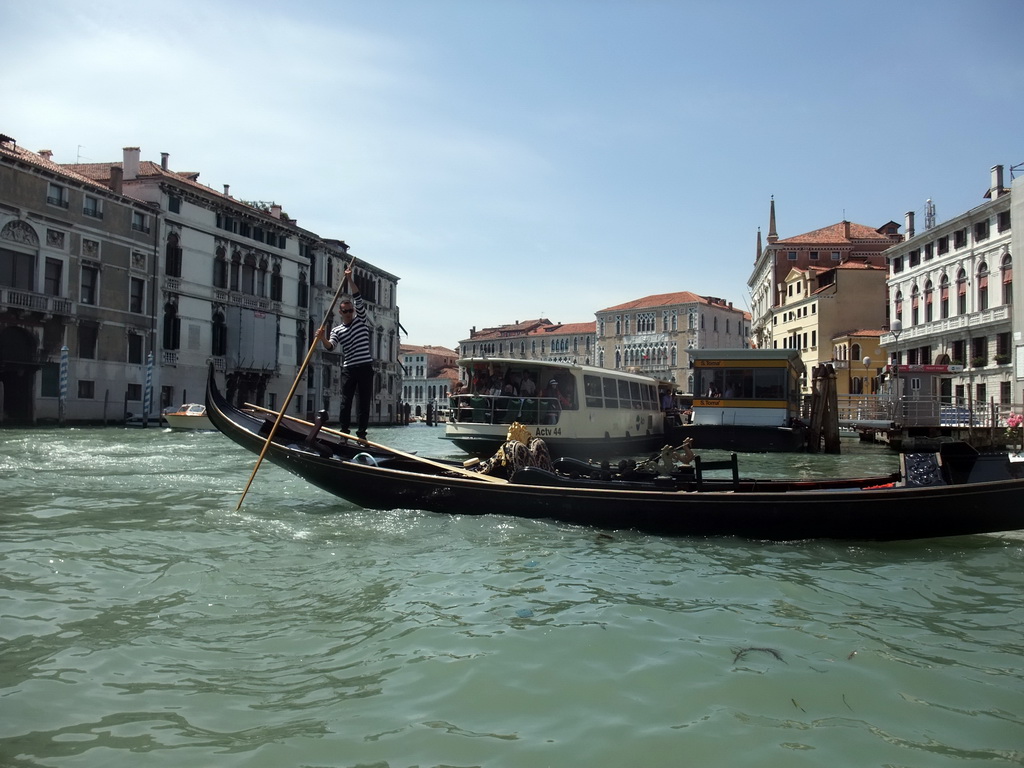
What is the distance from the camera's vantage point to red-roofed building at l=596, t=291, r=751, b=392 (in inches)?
2473

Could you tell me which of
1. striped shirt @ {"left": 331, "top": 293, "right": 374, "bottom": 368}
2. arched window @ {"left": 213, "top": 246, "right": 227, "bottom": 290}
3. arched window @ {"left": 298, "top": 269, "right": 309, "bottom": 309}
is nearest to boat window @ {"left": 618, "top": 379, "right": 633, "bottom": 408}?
striped shirt @ {"left": 331, "top": 293, "right": 374, "bottom": 368}

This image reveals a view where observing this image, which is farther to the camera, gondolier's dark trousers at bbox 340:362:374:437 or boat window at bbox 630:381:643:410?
boat window at bbox 630:381:643:410

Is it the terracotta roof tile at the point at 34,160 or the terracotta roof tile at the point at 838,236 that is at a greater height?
the terracotta roof tile at the point at 838,236

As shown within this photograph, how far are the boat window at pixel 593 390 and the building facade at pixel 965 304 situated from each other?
424 inches

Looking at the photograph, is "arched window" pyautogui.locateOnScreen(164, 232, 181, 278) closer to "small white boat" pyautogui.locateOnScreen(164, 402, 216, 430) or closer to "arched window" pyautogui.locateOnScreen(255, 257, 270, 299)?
"arched window" pyautogui.locateOnScreen(255, 257, 270, 299)

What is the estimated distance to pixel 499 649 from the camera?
3.28 meters

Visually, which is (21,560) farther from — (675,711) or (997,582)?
(997,582)

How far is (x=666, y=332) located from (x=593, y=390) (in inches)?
2011

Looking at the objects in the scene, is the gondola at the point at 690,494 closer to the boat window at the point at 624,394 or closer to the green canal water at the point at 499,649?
the green canal water at the point at 499,649

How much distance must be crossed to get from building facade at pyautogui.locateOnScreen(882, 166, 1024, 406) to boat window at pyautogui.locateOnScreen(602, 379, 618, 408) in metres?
9.83

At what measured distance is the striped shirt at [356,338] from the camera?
25.1 feet

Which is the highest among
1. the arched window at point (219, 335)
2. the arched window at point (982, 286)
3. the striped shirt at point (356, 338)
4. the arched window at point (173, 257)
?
the arched window at point (173, 257)

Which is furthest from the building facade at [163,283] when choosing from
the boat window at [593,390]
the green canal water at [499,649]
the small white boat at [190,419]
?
the green canal water at [499,649]

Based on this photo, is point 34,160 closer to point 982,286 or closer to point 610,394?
point 610,394
